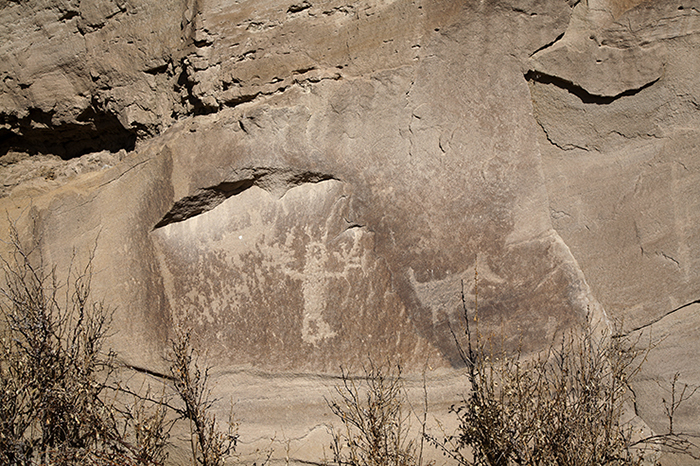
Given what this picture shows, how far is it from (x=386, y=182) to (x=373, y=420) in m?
1.08

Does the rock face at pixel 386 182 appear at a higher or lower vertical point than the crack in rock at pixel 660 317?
higher

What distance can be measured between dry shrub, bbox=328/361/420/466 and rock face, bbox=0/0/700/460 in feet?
0.37

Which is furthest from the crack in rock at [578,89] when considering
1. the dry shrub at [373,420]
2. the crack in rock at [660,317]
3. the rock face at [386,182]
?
the dry shrub at [373,420]

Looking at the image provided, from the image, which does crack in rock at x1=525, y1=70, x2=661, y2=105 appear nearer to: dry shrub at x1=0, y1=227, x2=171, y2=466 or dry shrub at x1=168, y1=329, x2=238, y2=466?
dry shrub at x1=168, y1=329, x2=238, y2=466

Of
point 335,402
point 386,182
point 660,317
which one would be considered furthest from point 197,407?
point 660,317

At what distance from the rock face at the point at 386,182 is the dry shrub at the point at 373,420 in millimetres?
112

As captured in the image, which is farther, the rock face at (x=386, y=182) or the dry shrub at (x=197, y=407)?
the dry shrub at (x=197, y=407)

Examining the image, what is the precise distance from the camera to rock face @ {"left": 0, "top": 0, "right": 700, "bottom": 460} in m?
2.22

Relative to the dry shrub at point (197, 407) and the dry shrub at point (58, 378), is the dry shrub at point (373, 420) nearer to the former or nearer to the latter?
the dry shrub at point (197, 407)

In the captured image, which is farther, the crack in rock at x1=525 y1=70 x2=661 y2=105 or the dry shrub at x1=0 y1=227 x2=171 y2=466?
the dry shrub at x1=0 y1=227 x2=171 y2=466

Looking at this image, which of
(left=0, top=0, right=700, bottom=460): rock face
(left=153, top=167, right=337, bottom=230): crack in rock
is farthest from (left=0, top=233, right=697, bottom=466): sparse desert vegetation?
(left=153, top=167, right=337, bottom=230): crack in rock

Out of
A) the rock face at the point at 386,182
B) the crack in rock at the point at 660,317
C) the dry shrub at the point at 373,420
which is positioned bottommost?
the dry shrub at the point at 373,420

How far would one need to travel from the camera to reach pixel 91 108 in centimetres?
260

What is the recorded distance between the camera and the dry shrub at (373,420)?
2.31 m
